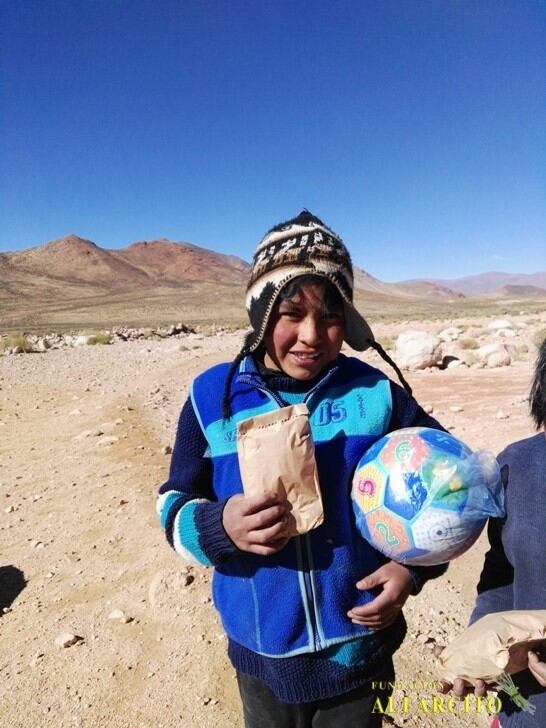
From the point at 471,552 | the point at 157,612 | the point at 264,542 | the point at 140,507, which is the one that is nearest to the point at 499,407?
the point at 471,552

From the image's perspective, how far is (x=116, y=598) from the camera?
3393 millimetres

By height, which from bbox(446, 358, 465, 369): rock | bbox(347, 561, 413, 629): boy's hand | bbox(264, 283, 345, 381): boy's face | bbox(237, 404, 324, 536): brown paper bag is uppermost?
bbox(264, 283, 345, 381): boy's face

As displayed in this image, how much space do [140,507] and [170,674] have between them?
213 cm

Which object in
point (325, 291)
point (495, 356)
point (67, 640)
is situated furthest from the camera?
point (495, 356)

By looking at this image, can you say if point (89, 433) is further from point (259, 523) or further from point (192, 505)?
point (259, 523)

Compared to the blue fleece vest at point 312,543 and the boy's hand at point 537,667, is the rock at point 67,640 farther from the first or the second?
the boy's hand at point 537,667

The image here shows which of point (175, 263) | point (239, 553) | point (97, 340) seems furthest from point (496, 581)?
point (175, 263)

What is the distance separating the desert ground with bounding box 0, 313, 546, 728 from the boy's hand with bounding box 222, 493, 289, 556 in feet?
5.76

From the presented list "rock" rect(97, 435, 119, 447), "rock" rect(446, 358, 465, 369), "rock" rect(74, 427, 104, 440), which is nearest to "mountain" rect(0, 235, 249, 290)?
"rock" rect(446, 358, 465, 369)

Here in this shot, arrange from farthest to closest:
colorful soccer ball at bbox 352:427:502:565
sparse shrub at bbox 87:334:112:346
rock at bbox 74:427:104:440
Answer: sparse shrub at bbox 87:334:112:346
rock at bbox 74:427:104:440
colorful soccer ball at bbox 352:427:502:565

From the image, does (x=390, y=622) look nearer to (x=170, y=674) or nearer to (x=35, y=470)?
(x=170, y=674)

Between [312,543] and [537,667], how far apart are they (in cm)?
62

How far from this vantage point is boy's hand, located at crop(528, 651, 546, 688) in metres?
1.17

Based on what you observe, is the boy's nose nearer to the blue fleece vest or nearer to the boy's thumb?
the blue fleece vest
